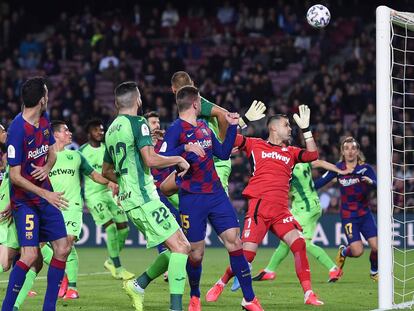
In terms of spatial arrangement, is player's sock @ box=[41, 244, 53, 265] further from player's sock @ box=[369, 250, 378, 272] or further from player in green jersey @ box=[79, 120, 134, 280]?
player's sock @ box=[369, 250, 378, 272]

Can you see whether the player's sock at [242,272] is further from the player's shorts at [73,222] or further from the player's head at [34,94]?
the player's head at [34,94]

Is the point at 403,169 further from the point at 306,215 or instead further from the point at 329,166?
the point at 329,166

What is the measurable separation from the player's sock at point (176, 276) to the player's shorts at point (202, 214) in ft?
1.98

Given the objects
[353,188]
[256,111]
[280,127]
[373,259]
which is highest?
[256,111]

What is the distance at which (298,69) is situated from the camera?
28.2m

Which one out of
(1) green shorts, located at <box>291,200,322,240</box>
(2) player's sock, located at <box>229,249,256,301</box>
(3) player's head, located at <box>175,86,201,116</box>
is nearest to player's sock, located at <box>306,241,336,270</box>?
(1) green shorts, located at <box>291,200,322,240</box>

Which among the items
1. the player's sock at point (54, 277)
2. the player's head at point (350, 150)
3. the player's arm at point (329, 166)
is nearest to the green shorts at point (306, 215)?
the player's arm at point (329, 166)

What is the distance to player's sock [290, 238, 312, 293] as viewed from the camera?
10836 millimetres

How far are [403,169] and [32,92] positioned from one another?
880 cm

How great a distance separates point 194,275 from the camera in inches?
388

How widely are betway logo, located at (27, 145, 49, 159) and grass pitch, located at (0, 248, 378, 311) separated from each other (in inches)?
88.4

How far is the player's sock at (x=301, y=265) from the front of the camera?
1084 centimetres

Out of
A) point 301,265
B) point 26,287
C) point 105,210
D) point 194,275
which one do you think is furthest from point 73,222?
point 105,210

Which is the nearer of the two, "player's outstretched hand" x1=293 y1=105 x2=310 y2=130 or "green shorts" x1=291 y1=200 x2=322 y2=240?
"player's outstretched hand" x1=293 y1=105 x2=310 y2=130
